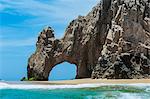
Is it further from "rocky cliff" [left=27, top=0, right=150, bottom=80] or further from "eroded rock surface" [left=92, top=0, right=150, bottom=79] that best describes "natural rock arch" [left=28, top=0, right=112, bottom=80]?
"eroded rock surface" [left=92, top=0, right=150, bottom=79]

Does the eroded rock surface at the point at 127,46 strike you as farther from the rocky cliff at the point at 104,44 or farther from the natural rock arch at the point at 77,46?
the natural rock arch at the point at 77,46

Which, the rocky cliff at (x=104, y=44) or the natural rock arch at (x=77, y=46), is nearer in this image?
the rocky cliff at (x=104, y=44)

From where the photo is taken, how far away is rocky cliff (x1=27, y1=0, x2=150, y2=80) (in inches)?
1718

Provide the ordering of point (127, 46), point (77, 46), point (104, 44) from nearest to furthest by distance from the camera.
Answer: point (127, 46) → point (104, 44) → point (77, 46)

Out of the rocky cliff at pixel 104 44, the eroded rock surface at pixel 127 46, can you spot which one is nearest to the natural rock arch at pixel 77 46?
the rocky cliff at pixel 104 44

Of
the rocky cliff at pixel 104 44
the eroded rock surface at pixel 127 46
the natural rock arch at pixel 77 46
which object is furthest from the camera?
the natural rock arch at pixel 77 46

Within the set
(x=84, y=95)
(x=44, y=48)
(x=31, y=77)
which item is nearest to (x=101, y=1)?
(x=44, y=48)

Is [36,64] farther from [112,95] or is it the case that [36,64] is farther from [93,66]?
[112,95]

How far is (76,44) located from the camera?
169 feet

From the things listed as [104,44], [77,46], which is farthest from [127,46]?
[77,46]

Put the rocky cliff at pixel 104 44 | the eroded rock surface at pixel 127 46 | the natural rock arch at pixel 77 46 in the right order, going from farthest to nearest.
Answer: the natural rock arch at pixel 77 46
the rocky cliff at pixel 104 44
the eroded rock surface at pixel 127 46

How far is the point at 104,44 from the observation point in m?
48.3

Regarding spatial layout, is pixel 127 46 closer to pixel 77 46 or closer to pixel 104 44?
pixel 104 44

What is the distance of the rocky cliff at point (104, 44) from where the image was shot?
43.6 m
